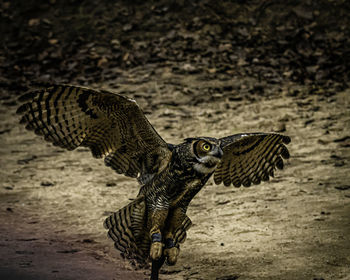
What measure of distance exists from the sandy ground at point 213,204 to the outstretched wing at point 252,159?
0.78m

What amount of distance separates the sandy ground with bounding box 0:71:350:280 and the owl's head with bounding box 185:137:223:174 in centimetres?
121

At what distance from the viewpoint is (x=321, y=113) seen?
7734 millimetres

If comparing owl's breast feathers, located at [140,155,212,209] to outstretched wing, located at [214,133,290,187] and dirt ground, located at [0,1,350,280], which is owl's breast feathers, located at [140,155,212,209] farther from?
dirt ground, located at [0,1,350,280]

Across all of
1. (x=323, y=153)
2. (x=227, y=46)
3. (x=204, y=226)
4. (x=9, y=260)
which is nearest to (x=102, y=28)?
(x=227, y=46)

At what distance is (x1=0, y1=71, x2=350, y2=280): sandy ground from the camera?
4176 mm

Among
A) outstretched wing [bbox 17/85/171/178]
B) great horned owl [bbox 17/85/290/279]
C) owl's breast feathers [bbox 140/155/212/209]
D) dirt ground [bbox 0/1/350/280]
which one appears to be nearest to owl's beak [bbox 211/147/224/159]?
great horned owl [bbox 17/85/290/279]

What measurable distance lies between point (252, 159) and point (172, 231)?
830 mm

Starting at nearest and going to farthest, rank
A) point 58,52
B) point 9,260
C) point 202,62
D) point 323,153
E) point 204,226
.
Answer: point 9,260 → point 204,226 → point 323,153 → point 202,62 → point 58,52

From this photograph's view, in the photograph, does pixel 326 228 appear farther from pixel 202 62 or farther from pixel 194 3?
pixel 194 3

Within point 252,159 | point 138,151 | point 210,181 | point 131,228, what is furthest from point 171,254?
point 210,181

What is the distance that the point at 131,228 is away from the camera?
3.46 m

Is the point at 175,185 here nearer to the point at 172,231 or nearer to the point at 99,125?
the point at 172,231

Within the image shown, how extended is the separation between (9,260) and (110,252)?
887 mm

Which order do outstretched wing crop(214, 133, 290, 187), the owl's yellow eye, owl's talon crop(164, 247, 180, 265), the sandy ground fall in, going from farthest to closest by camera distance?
the sandy ground
outstretched wing crop(214, 133, 290, 187)
owl's talon crop(164, 247, 180, 265)
the owl's yellow eye
